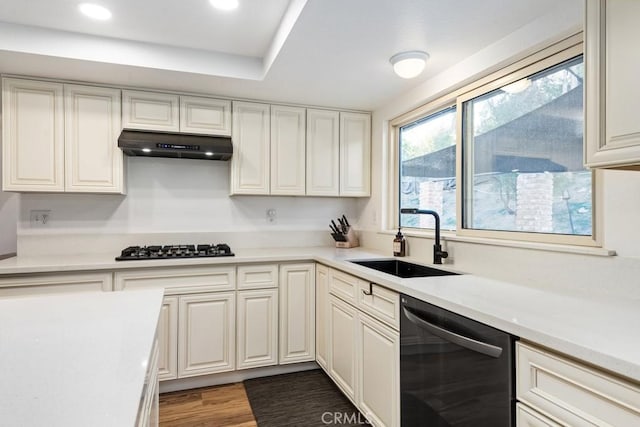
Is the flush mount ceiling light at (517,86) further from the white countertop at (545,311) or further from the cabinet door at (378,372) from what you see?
Result: the cabinet door at (378,372)

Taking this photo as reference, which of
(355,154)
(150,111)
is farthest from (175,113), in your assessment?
(355,154)

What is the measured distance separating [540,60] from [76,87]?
2.96 metres

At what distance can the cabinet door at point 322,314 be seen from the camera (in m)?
2.62

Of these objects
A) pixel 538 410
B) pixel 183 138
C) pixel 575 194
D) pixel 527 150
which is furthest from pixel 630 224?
pixel 183 138

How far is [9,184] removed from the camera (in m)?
2.44

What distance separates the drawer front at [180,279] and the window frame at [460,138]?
145cm

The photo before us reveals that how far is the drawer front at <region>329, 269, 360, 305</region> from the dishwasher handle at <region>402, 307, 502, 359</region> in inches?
22.1

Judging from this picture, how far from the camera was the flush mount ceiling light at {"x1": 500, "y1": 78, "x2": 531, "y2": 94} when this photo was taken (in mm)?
1915

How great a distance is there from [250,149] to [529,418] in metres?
2.56

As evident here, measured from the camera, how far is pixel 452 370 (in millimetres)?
1353

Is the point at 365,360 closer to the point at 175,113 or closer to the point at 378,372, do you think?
the point at 378,372

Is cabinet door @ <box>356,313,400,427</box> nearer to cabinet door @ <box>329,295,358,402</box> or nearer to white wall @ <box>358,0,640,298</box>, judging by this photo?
cabinet door @ <box>329,295,358,402</box>

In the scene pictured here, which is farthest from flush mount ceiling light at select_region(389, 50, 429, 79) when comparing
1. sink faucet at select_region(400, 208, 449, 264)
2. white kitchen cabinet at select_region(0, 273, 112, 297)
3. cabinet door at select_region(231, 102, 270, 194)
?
white kitchen cabinet at select_region(0, 273, 112, 297)

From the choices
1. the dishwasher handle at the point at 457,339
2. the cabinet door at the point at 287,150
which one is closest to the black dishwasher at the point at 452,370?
the dishwasher handle at the point at 457,339
